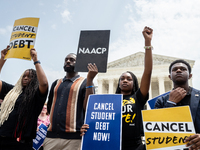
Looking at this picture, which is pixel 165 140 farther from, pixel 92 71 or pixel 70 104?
pixel 70 104

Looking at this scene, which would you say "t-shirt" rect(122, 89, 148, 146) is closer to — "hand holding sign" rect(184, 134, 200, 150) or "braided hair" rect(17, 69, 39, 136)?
"hand holding sign" rect(184, 134, 200, 150)

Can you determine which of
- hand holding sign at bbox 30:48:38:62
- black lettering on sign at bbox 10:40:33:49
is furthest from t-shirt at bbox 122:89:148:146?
black lettering on sign at bbox 10:40:33:49

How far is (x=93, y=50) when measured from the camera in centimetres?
290

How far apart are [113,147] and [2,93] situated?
2.35m

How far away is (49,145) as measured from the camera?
2635mm

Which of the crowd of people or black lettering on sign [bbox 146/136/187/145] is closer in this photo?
black lettering on sign [bbox 146/136/187/145]

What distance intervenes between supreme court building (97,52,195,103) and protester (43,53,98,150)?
3189cm

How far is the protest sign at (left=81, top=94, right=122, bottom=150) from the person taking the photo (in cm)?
226

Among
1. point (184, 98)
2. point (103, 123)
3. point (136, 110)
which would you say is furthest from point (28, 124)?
point (184, 98)

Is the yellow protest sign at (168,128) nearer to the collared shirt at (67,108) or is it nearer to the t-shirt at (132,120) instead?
the t-shirt at (132,120)

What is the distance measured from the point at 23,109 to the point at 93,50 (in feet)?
4.88

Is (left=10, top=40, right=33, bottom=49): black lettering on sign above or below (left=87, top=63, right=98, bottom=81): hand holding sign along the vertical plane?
above

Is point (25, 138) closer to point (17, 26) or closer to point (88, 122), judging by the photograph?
point (88, 122)

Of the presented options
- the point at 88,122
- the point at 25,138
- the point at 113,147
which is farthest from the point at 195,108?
the point at 25,138
